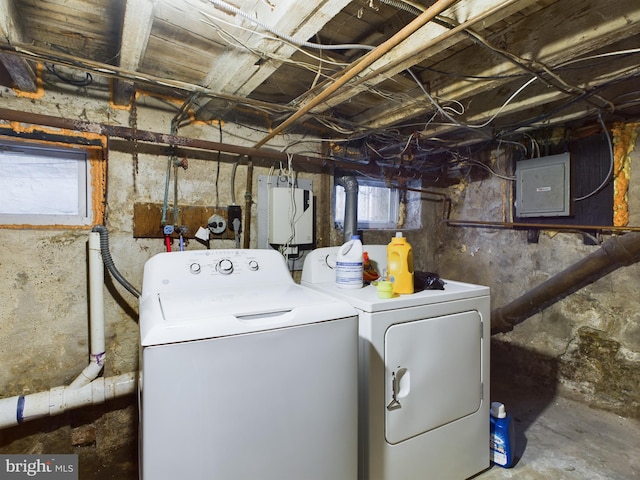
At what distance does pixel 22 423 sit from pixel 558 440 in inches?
120

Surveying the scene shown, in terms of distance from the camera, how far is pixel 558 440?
81.5 inches

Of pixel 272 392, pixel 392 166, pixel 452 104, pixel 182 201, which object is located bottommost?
pixel 272 392

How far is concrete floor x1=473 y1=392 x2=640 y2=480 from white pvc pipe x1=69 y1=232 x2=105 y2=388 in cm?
208

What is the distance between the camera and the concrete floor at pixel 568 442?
1779 millimetres

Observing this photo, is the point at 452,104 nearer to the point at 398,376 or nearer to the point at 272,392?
the point at 398,376

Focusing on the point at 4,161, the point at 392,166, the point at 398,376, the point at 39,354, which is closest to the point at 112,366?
the point at 39,354

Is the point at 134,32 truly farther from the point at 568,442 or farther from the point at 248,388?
the point at 568,442

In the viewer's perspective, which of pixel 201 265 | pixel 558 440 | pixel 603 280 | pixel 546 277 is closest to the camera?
pixel 201 265

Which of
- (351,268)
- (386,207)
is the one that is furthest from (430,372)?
(386,207)

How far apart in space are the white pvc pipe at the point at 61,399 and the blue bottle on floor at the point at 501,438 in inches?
78.9

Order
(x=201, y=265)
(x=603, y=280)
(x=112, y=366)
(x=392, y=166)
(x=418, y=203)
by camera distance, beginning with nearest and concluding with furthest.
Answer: (x=201, y=265) → (x=112, y=366) → (x=603, y=280) → (x=392, y=166) → (x=418, y=203)
